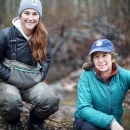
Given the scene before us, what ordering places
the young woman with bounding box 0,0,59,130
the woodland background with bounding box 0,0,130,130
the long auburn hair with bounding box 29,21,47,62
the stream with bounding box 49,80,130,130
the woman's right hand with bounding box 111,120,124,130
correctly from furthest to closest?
the woodland background with bounding box 0,0,130,130 → the stream with bounding box 49,80,130,130 → the long auburn hair with bounding box 29,21,47,62 → the young woman with bounding box 0,0,59,130 → the woman's right hand with bounding box 111,120,124,130

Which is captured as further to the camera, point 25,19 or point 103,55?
point 25,19

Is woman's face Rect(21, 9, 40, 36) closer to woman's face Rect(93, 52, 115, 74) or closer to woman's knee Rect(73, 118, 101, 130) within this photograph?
woman's face Rect(93, 52, 115, 74)

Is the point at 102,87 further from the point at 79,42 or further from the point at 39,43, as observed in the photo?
the point at 79,42

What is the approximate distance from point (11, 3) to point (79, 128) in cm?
2382

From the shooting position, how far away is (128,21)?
959cm

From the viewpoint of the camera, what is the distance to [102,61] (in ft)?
10.6

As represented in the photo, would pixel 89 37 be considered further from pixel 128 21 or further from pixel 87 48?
pixel 128 21

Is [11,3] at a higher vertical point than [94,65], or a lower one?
higher

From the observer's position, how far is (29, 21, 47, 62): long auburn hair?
136 inches

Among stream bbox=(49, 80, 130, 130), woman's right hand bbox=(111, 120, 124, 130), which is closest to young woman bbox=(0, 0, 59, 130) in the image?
woman's right hand bbox=(111, 120, 124, 130)

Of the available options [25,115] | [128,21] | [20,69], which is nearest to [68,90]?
[128,21]

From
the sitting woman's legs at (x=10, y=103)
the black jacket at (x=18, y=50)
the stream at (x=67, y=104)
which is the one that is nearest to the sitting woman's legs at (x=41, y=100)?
the sitting woman's legs at (x=10, y=103)

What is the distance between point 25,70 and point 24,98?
0.34 metres

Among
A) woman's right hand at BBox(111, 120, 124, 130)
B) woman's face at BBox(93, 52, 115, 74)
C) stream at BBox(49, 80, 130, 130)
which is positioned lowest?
stream at BBox(49, 80, 130, 130)
